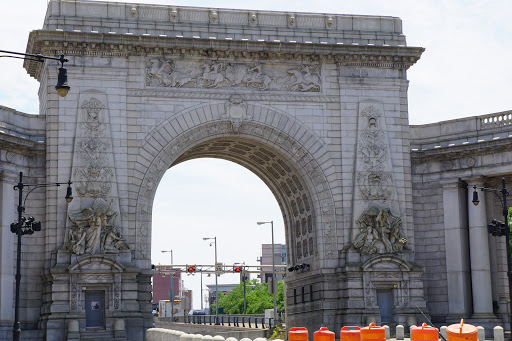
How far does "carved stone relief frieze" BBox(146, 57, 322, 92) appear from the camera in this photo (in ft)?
182

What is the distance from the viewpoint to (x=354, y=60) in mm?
57969

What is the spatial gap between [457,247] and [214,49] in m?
19.6

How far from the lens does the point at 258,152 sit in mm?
59812

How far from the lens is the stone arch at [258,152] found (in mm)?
54469

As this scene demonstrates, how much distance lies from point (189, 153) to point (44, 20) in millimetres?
12343

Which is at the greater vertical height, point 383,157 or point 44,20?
point 44,20

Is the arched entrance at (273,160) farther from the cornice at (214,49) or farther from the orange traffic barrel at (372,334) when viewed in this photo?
the orange traffic barrel at (372,334)

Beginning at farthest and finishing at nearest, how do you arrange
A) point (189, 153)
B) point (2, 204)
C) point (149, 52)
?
point (189, 153)
point (149, 52)
point (2, 204)

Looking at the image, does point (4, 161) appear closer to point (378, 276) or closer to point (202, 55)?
point (202, 55)

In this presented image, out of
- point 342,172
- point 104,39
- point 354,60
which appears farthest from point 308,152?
point 104,39

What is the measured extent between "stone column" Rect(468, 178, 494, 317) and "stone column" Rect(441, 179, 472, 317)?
570 mm

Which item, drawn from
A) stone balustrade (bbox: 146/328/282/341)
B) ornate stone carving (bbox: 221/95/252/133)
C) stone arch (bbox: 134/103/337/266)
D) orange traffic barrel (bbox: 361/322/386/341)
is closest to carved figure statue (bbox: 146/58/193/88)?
stone arch (bbox: 134/103/337/266)

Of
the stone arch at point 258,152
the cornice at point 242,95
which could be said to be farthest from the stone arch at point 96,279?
the cornice at point 242,95

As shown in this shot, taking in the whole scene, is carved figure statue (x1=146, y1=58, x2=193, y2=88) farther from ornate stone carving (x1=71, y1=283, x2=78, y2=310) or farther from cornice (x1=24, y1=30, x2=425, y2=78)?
ornate stone carving (x1=71, y1=283, x2=78, y2=310)
